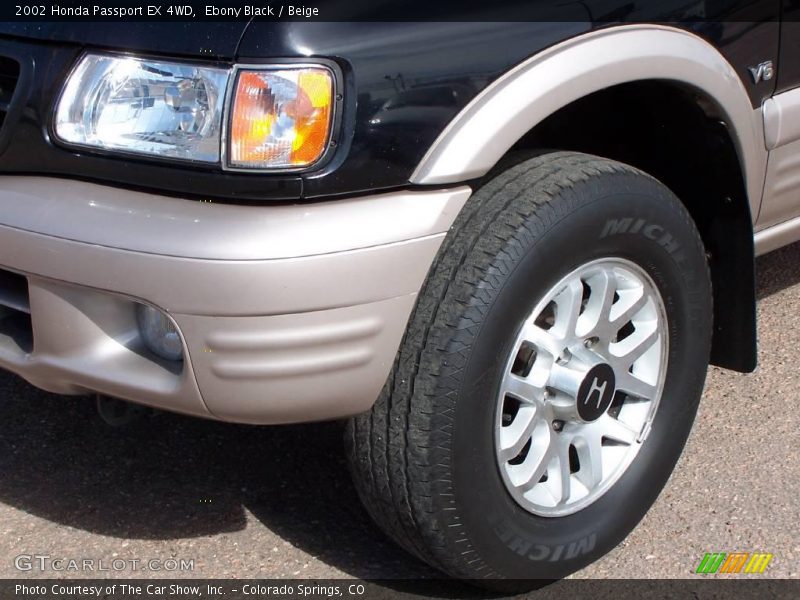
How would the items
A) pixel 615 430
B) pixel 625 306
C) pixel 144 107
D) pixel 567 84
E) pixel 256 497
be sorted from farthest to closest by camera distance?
pixel 256 497 < pixel 615 430 < pixel 625 306 < pixel 567 84 < pixel 144 107

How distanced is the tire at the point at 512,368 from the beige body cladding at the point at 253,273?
3.5 inches

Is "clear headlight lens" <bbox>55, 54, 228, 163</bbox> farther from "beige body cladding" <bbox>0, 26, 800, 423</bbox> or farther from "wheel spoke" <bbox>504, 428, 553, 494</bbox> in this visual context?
"wheel spoke" <bbox>504, 428, 553, 494</bbox>

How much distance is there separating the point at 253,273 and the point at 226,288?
0.06 m

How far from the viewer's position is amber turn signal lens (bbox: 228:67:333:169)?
1.98 m

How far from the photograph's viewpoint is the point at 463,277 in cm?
216

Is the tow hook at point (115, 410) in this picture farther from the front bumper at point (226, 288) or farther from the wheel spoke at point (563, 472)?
the wheel spoke at point (563, 472)

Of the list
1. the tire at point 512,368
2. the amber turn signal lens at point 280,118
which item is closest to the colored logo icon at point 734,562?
Answer: the tire at point 512,368

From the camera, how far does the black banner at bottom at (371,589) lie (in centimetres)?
254

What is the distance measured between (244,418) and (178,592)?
2.16 feet

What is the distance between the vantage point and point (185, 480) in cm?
297

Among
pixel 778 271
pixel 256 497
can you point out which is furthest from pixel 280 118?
pixel 778 271

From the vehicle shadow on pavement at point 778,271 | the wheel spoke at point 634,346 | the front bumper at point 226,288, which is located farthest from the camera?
the vehicle shadow on pavement at point 778,271

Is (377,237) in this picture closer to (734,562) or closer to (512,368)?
(512,368)

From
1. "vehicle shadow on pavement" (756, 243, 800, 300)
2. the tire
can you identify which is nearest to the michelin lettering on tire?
the tire
